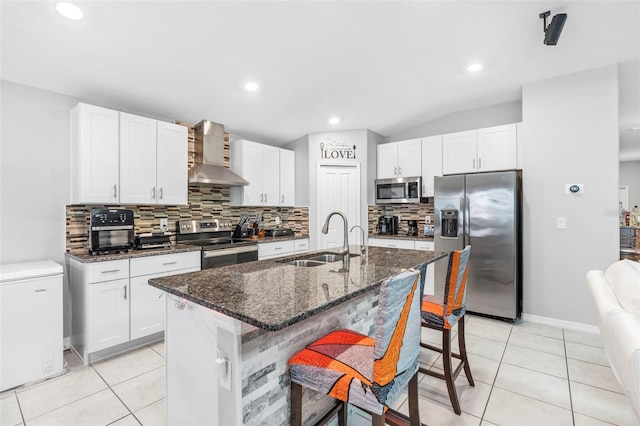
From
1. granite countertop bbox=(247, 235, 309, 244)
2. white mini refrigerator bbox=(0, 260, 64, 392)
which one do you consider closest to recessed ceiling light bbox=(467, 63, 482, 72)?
granite countertop bbox=(247, 235, 309, 244)

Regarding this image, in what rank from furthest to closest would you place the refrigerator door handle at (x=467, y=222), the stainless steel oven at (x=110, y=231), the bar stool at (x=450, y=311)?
the refrigerator door handle at (x=467, y=222) → the stainless steel oven at (x=110, y=231) → the bar stool at (x=450, y=311)

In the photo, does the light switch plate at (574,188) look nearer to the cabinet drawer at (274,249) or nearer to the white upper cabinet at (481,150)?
the white upper cabinet at (481,150)

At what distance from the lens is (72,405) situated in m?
2.03

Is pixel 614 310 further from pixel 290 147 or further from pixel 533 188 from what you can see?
pixel 290 147

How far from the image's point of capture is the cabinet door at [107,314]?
255cm

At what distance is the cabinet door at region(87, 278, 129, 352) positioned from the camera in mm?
2551

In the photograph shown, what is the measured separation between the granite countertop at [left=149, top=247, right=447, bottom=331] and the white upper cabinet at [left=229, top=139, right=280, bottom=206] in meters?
2.37

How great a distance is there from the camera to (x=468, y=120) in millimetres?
4352

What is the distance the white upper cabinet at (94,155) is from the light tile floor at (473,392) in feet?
4.95

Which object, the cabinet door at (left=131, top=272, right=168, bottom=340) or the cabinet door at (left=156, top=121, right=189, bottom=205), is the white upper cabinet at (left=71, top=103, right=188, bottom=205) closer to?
the cabinet door at (left=156, top=121, right=189, bottom=205)

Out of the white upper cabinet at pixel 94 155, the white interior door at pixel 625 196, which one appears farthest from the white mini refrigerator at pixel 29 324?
the white interior door at pixel 625 196

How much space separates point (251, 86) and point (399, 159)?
8.16ft

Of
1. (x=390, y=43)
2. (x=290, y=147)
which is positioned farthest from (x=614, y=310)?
(x=290, y=147)

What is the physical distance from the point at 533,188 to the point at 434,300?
2.31m
